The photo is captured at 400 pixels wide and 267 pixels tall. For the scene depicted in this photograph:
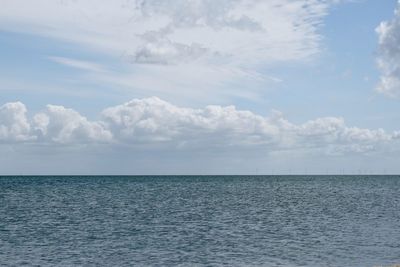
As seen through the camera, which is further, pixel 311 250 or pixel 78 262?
pixel 311 250

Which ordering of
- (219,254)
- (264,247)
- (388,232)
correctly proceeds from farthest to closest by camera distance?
(388,232)
(264,247)
(219,254)

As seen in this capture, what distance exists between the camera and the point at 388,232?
63438 mm

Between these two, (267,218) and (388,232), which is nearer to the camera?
(388,232)

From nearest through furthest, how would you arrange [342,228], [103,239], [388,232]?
[103,239] → [388,232] → [342,228]

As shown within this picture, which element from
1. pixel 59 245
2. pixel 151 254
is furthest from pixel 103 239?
pixel 151 254

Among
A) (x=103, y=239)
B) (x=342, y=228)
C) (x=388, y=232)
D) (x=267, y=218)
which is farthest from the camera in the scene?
(x=267, y=218)

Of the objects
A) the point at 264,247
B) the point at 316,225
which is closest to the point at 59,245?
the point at 264,247

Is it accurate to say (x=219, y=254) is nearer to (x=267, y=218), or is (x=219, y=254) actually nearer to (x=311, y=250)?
(x=311, y=250)

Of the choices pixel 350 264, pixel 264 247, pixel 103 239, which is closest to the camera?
pixel 350 264

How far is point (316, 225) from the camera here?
71.9 m

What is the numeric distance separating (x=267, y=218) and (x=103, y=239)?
3142cm

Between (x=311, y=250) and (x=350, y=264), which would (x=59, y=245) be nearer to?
(x=311, y=250)

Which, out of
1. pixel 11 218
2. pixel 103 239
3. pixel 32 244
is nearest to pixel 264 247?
pixel 103 239

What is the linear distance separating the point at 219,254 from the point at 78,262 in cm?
1324
